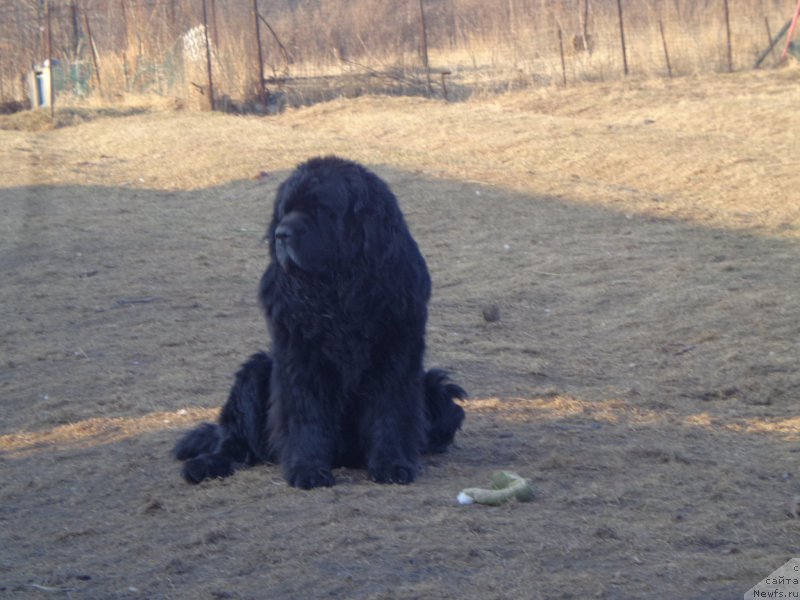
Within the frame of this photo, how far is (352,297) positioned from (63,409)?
2964mm

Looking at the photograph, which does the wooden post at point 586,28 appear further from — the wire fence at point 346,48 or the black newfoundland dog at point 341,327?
the black newfoundland dog at point 341,327

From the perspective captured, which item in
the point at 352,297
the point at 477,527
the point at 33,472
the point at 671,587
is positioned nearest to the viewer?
the point at 671,587

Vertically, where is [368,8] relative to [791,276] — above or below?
above

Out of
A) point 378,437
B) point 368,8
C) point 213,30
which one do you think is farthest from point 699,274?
point 368,8

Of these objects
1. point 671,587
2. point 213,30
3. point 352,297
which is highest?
point 213,30

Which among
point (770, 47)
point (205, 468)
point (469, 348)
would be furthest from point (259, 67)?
point (205, 468)

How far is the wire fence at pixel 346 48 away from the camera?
21.2 meters

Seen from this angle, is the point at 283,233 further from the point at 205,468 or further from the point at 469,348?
the point at 469,348

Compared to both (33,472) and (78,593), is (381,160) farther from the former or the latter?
(78,593)

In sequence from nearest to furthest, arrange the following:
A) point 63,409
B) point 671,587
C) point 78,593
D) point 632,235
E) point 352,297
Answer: point 671,587, point 78,593, point 352,297, point 63,409, point 632,235

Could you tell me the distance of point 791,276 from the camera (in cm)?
957

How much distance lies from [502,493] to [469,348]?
3752mm

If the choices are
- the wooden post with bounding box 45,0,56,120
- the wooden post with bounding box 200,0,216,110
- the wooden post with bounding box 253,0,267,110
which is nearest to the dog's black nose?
the wooden post with bounding box 200,0,216,110

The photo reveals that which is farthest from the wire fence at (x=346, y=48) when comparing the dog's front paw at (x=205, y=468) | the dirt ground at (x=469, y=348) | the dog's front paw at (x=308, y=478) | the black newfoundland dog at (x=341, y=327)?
the dog's front paw at (x=308, y=478)
